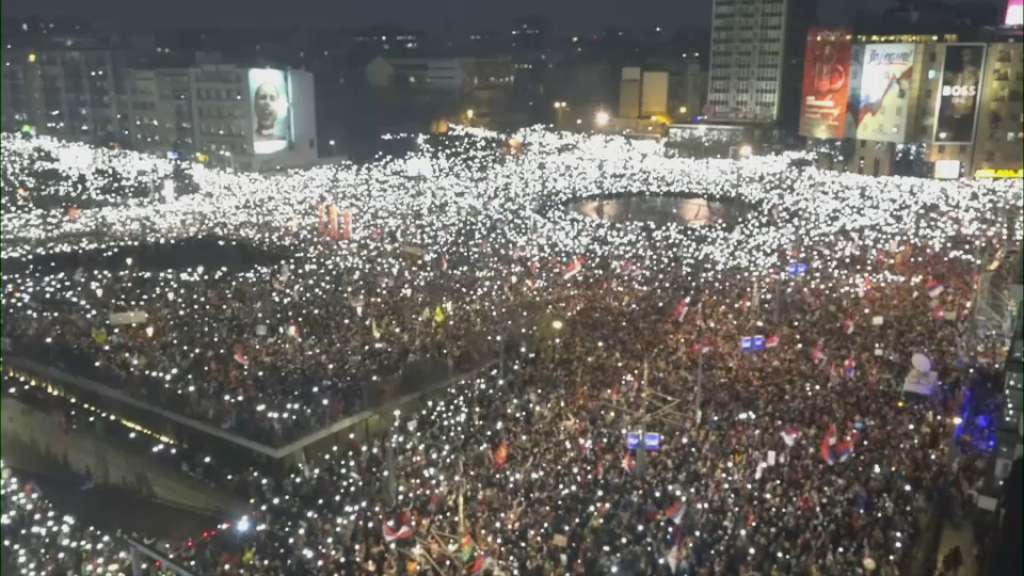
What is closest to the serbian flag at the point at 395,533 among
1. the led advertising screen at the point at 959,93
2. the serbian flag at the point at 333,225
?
the serbian flag at the point at 333,225

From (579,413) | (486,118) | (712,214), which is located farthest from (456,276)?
(486,118)

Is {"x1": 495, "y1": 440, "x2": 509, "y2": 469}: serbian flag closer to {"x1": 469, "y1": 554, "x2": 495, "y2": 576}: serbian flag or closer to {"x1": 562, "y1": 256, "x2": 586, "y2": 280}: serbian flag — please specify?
{"x1": 469, "y1": 554, "x2": 495, "y2": 576}: serbian flag

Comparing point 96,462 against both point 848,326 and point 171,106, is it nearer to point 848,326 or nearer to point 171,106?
point 848,326

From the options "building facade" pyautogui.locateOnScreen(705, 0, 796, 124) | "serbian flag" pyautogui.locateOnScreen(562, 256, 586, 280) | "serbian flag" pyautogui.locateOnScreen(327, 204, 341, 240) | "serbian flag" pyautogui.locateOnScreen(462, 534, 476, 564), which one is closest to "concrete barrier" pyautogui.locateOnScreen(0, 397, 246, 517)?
"serbian flag" pyautogui.locateOnScreen(462, 534, 476, 564)

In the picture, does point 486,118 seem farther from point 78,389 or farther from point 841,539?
point 841,539

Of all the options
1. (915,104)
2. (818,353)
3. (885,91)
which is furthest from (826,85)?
(818,353)
